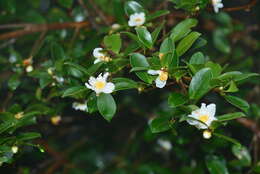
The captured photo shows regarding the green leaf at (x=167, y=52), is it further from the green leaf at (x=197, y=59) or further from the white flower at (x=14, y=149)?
the white flower at (x=14, y=149)

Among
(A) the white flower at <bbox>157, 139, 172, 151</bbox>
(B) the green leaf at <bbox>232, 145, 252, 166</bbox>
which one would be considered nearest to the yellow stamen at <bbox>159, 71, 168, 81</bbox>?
(B) the green leaf at <bbox>232, 145, 252, 166</bbox>

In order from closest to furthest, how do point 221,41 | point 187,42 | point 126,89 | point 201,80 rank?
point 201,80, point 187,42, point 126,89, point 221,41

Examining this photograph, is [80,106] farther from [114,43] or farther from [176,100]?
[176,100]

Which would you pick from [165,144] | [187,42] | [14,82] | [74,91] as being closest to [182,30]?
[187,42]

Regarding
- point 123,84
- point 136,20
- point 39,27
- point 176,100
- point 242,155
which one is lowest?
point 242,155

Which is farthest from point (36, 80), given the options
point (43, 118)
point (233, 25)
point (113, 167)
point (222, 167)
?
point (233, 25)

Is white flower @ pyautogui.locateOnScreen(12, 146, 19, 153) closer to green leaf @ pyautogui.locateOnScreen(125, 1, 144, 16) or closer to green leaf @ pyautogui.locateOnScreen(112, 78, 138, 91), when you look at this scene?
green leaf @ pyautogui.locateOnScreen(112, 78, 138, 91)

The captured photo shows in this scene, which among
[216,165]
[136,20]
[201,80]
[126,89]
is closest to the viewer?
[201,80]
